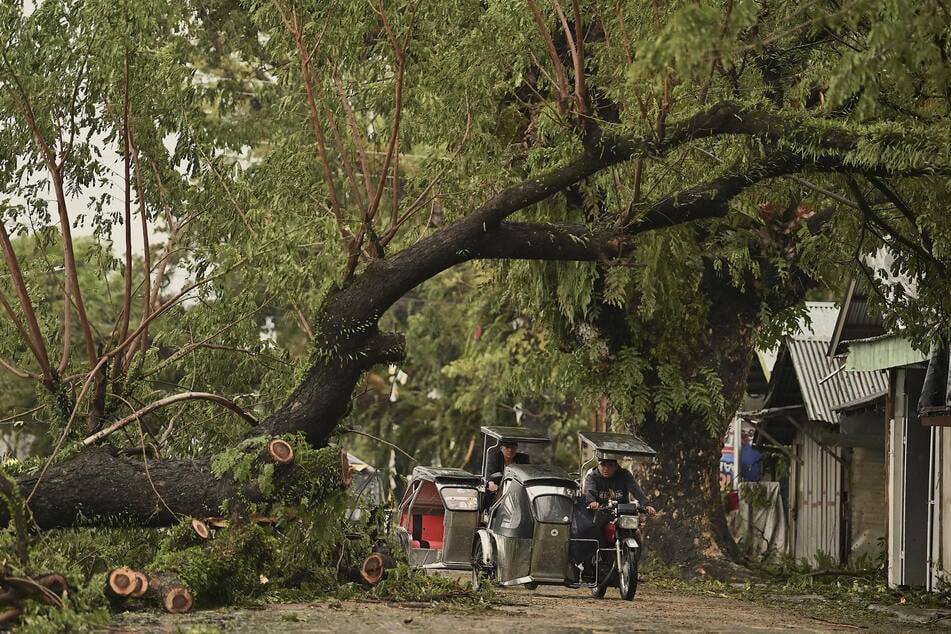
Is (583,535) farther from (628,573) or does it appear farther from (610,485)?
(610,485)

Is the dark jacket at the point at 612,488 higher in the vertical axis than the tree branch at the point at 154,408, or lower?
lower

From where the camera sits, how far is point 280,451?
13203mm

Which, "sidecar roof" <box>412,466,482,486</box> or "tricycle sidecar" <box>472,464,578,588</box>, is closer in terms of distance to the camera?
"tricycle sidecar" <box>472,464,578,588</box>

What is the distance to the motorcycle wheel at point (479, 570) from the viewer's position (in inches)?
579

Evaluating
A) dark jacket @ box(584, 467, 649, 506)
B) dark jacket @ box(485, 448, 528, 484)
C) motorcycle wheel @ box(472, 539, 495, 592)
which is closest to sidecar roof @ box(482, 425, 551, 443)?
dark jacket @ box(485, 448, 528, 484)

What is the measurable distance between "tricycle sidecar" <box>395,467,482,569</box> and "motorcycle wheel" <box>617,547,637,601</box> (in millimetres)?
1813

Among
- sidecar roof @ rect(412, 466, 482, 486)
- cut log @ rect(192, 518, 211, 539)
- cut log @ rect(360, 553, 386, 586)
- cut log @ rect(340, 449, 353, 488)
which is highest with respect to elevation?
sidecar roof @ rect(412, 466, 482, 486)

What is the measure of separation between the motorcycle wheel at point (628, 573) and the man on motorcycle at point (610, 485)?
60 cm

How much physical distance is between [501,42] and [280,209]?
10.5 feet

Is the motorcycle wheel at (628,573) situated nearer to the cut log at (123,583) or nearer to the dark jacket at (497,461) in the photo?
the dark jacket at (497,461)

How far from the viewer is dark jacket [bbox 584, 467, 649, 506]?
1502cm

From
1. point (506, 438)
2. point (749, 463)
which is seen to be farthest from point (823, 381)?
point (749, 463)

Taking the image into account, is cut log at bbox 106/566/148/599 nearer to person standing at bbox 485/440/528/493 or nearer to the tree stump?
the tree stump

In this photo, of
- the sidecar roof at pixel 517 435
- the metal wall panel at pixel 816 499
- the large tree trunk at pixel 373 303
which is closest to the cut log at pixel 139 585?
the large tree trunk at pixel 373 303
